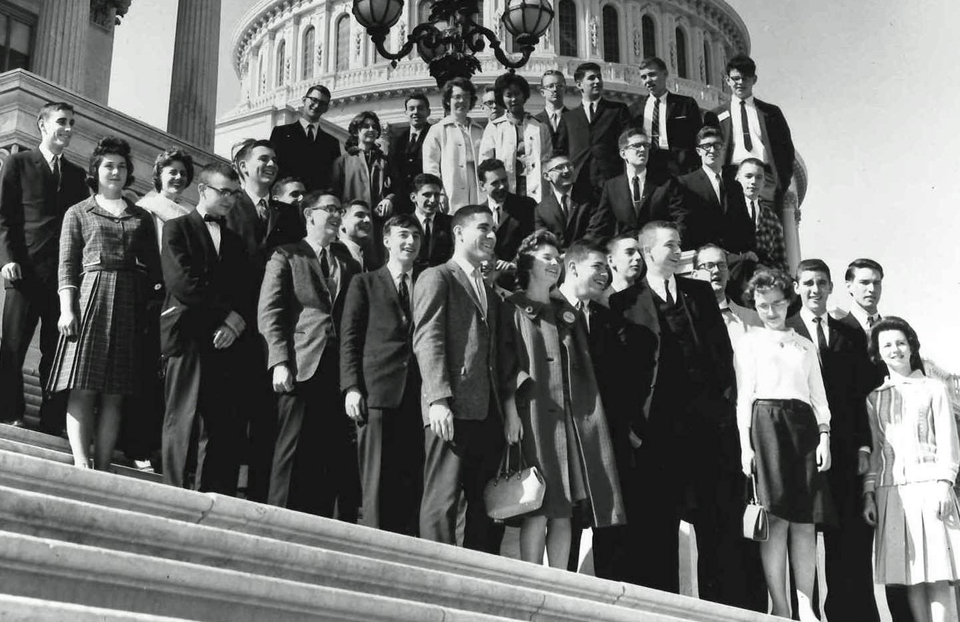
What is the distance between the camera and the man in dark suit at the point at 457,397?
19.8 feet

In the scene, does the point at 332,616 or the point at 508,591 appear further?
the point at 508,591

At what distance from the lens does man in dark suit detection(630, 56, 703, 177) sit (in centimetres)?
1148

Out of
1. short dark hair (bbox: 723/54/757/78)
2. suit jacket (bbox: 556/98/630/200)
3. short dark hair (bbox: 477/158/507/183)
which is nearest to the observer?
short dark hair (bbox: 477/158/507/183)

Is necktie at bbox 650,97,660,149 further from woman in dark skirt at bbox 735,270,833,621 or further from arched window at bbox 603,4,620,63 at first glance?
arched window at bbox 603,4,620,63

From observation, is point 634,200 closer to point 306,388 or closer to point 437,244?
point 437,244

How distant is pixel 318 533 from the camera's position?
479cm

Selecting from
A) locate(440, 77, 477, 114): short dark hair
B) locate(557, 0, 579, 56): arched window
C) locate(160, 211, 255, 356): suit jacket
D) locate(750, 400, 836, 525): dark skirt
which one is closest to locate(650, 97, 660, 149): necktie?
locate(440, 77, 477, 114): short dark hair

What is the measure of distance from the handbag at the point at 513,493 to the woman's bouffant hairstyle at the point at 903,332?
9.16 feet

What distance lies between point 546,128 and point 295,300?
5281 mm

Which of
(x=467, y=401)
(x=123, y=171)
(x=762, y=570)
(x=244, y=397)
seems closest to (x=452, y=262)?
(x=467, y=401)

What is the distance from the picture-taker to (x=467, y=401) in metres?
6.18

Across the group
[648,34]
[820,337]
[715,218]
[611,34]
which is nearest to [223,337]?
[820,337]

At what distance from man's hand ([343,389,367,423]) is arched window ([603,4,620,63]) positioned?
193 feet

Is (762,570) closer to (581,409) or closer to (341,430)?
(581,409)
